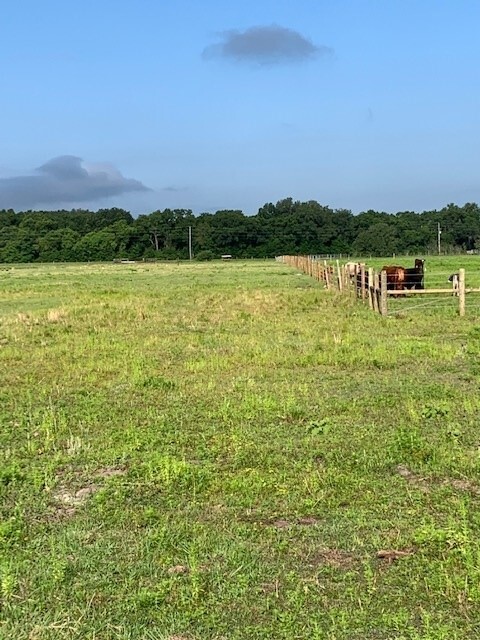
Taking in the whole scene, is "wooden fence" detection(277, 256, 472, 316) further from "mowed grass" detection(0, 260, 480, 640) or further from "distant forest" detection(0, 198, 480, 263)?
"distant forest" detection(0, 198, 480, 263)

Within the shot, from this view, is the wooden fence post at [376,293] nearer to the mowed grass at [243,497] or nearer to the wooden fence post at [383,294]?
the wooden fence post at [383,294]

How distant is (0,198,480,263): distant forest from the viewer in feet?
415

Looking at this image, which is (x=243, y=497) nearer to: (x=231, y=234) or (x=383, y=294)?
(x=383, y=294)

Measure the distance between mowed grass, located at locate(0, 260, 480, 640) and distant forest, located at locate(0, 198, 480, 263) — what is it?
11527 cm

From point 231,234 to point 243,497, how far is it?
5167 inches

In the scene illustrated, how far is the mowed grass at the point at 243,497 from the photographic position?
12.2 feet

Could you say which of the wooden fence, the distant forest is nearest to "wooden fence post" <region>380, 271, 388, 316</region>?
the wooden fence

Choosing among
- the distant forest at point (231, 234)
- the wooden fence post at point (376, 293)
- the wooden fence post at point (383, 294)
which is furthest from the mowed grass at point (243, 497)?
the distant forest at point (231, 234)

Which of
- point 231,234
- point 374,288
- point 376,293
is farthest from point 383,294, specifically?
point 231,234

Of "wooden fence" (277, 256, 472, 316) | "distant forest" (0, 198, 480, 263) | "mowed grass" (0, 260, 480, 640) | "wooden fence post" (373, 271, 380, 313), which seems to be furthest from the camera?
"distant forest" (0, 198, 480, 263)

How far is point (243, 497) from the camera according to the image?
5.33m

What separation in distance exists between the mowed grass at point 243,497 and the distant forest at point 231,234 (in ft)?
378

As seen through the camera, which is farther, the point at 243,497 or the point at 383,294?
the point at 383,294

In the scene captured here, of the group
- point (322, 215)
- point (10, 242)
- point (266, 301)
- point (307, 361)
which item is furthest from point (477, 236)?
point (307, 361)
